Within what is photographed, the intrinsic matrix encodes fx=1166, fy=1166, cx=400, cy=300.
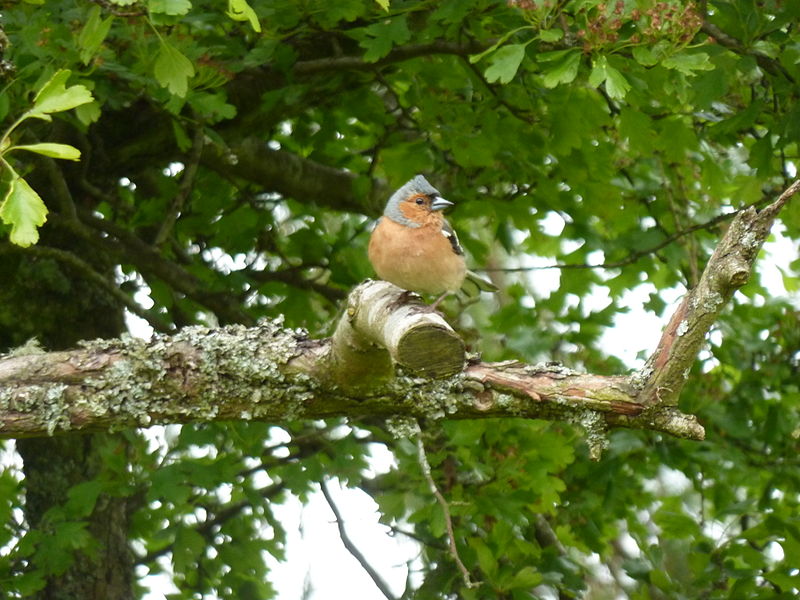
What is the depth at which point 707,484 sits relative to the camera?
7.93 meters

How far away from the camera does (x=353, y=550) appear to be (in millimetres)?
5812

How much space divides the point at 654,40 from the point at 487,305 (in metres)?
5.79

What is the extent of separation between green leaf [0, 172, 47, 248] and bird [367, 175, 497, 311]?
Answer: 2.28 meters

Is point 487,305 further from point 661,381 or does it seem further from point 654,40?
point 661,381

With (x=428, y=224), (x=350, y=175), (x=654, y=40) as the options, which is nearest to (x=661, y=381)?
(x=654, y=40)

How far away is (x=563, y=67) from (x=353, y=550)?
2.74 meters

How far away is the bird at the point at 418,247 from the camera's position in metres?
5.14

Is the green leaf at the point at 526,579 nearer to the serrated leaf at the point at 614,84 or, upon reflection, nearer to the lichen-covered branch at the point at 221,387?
the lichen-covered branch at the point at 221,387

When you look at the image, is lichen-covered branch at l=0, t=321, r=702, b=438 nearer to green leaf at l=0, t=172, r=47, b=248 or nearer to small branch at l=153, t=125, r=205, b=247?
green leaf at l=0, t=172, r=47, b=248

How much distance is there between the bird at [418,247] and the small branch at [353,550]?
117 centimetres

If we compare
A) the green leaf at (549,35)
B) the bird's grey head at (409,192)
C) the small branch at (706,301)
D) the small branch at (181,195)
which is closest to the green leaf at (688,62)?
the green leaf at (549,35)

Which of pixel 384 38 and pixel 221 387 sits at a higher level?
pixel 384 38

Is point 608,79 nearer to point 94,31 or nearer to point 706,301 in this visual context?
point 706,301

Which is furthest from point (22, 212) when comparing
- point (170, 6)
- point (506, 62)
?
point (506, 62)
